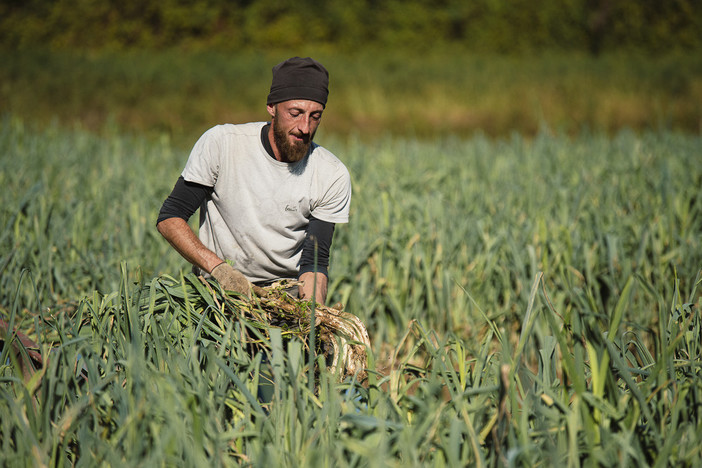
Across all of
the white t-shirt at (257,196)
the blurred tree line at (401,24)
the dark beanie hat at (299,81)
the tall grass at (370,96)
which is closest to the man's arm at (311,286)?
the white t-shirt at (257,196)

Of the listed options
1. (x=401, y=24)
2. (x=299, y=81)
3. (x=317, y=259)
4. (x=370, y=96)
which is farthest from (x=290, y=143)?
(x=401, y=24)

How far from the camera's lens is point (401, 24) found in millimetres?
16781

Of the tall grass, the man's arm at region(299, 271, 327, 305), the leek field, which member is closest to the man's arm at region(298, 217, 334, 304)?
the man's arm at region(299, 271, 327, 305)

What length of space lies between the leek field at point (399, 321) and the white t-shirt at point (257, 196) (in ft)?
0.79

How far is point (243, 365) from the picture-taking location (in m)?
1.47

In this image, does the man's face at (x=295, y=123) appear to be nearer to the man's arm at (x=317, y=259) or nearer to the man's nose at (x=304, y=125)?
the man's nose at (x=304, y=125)

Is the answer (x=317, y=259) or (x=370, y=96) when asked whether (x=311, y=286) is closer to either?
(x=317, y=259)

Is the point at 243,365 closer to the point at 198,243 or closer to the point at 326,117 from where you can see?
the point at 198,243

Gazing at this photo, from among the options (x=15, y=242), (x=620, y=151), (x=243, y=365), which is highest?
(x=620, y=151)

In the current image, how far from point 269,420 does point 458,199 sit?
9.00 ft

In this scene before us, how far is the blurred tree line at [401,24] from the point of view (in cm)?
1523

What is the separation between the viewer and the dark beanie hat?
177 cm

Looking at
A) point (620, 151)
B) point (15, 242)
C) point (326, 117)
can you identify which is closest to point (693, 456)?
point (15, 242)

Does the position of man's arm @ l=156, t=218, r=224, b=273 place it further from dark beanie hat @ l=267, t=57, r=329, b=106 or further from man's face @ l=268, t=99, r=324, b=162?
dark beanie hat @ l=267, t=57, r=329, b=106
